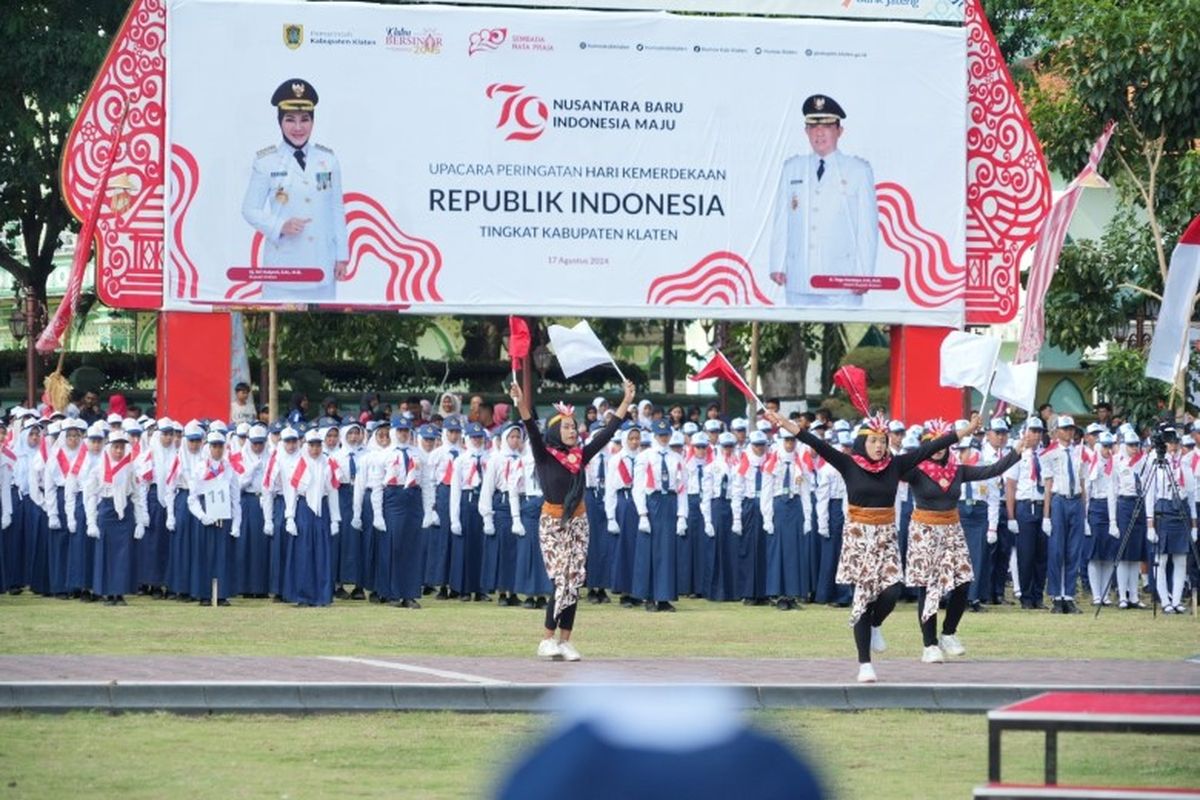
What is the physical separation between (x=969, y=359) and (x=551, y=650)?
4.30 m

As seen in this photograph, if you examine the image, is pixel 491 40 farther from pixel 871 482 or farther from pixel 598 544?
pixel 871 482

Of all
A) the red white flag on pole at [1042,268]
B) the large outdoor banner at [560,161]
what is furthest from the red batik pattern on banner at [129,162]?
the red white flag on pole at [1042,268]

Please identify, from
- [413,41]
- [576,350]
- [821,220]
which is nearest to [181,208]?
[413,41]

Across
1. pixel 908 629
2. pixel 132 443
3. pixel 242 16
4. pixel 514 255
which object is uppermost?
pixel 242 16

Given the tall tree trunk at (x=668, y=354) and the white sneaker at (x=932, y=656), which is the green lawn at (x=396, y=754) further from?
the tall tree trunk at (x=668, y=354)

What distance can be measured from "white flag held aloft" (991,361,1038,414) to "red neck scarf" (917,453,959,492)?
0.68 metres

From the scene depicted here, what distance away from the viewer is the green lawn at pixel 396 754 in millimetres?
9945

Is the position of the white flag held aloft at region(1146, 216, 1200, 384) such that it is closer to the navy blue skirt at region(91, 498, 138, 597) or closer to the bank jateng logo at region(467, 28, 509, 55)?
the bank jateng logo at region(467, 28, 509, 55)

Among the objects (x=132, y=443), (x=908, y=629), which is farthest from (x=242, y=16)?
(x=908, y=629)

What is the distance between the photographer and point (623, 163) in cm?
2575

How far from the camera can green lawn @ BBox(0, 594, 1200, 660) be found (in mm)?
16828

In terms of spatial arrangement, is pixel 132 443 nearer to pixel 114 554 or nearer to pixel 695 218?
pixel 114 554

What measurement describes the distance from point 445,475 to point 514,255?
297 cm

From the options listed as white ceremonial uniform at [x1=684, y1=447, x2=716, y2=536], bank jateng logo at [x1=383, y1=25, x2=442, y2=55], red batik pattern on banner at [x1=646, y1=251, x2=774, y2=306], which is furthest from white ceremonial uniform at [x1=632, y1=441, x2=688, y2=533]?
bank jateng logo at [x1=383, y1=25, x2=442, y2=55]
